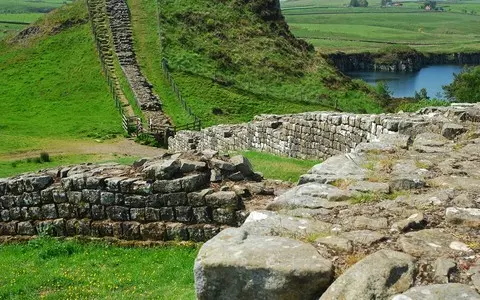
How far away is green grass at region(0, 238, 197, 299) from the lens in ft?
34.7

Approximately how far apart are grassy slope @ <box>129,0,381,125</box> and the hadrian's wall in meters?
13.7

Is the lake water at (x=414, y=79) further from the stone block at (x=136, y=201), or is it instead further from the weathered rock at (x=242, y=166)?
the stone block at (x=136, y=201)

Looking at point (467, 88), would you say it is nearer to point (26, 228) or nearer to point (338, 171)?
point (26, 228)

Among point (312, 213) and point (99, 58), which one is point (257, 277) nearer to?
point (312, 213)

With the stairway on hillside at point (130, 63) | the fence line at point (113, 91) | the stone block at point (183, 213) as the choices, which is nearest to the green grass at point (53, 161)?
the fence line at point (113, 91)

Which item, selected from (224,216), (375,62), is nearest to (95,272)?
(224,216)

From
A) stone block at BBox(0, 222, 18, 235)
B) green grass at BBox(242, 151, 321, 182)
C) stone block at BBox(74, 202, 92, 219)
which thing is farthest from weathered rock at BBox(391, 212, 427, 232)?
stone block at BBox(0, 222, 18, 235)

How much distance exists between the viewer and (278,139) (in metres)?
25.3

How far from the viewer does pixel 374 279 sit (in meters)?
5.67

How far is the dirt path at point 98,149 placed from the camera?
34.0m

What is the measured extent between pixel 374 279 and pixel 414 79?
13247cm

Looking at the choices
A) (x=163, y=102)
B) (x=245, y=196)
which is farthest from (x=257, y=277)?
(x=163, y=102)

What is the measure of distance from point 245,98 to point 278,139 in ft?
79.9

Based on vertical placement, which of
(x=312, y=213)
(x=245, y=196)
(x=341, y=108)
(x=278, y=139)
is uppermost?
(x=312, y=213)
